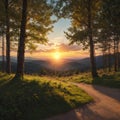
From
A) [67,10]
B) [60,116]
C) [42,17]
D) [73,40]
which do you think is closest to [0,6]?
[42,17]

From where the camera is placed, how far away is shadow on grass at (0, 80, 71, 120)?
14.0m

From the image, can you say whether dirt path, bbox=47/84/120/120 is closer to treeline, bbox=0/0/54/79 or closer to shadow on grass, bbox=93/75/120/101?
shadow on grass, bbox=93/75/120/101

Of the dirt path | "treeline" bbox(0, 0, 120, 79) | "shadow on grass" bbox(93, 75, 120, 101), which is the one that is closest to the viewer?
the dirt path

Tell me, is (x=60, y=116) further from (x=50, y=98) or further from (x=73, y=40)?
(x=73, y=40)

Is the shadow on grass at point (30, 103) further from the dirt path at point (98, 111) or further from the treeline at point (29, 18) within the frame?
the treeline at point (29, 18)

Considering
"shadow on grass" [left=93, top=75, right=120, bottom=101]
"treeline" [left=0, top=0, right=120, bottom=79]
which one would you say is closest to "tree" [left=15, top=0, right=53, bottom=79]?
"treeline" [left=0, top=0, right=120, bottom=79]

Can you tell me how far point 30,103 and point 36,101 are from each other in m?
0.50

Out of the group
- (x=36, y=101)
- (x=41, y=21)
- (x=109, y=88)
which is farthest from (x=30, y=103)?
(x=41, y=21)

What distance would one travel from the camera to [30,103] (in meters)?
15.4

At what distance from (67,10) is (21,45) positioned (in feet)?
32.1

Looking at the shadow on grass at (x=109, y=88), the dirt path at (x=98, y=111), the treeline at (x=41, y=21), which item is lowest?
the dirt path at (x=98, y=111)

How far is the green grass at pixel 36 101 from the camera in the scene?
46.1 feet

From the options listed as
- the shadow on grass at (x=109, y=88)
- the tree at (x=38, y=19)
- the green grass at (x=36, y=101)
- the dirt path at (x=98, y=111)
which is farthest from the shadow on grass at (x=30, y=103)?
the tree at (x=38, y=19)

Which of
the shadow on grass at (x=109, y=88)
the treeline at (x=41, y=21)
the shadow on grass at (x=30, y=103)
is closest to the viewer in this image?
the shadow on grass at (x=30, y=103)
